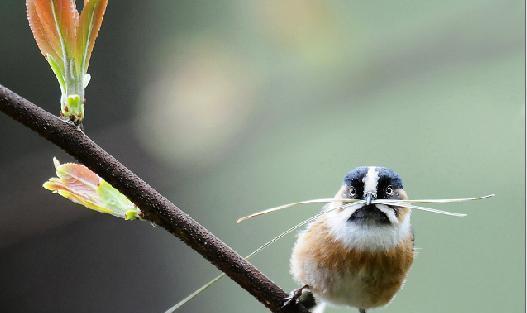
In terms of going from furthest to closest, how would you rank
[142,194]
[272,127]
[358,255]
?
[272,127] < [358,255] < [142,194]

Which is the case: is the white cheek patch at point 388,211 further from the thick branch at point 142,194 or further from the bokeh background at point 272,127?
the thick branch at point 142,194

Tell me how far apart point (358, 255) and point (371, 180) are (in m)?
0.18

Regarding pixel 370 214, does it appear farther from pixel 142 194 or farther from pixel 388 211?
pixel 142 194

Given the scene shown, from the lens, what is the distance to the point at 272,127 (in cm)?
199

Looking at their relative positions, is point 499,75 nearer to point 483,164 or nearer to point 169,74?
point 483,164

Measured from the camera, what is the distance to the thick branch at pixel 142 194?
1.87ft

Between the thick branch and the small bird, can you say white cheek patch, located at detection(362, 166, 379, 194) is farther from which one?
the thick branch

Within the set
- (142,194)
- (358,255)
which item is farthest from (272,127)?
(142,194)

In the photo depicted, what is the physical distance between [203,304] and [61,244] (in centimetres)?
62

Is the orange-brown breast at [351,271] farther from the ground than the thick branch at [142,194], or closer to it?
farther from the ground

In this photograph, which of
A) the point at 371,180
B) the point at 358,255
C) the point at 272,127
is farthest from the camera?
the point at 272,127

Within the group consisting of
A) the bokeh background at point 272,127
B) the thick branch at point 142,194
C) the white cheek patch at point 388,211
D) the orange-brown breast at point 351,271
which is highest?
the bokeh background at point 272,127

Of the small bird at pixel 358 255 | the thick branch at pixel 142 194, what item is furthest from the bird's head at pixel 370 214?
the thick branch at pixel 142 194

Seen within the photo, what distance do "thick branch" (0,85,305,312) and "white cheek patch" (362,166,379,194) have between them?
0.57 metres
